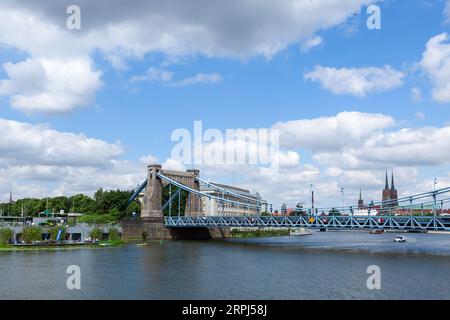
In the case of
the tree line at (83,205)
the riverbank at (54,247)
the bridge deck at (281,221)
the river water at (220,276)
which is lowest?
the river water at (220,276)

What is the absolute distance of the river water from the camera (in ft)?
112

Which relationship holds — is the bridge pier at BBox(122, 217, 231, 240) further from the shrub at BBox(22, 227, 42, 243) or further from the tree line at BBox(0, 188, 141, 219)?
the shrub at BBox(22, 227, 42, 243)

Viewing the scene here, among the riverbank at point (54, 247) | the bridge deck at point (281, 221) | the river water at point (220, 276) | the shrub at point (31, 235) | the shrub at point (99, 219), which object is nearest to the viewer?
the river water at point (220, 276)

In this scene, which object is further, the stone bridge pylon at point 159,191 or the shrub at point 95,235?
the stone bridge pylon at point 159,191

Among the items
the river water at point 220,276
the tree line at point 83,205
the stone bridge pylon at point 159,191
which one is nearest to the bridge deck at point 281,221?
the stone bridge pylon at point 159,191

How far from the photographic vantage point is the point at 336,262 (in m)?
53.1

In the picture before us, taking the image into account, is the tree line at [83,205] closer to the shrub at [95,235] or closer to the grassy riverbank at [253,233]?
the grassy riverbank at [253,233]

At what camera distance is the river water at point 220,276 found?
1345 inches

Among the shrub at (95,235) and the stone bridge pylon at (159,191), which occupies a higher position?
the stone bridge pylon at (159,191)

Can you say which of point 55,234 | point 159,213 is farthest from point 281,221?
point 55,234

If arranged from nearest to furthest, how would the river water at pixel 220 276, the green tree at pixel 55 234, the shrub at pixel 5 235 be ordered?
1. the river water at pixel 220 276
2. the shrub at pixel 5 235
3. the green tree at pixel 55 234

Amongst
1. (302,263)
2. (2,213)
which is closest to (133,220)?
(302,263)

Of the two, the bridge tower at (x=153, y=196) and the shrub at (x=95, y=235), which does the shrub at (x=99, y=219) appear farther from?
the shrub at (x=95, y=235)
